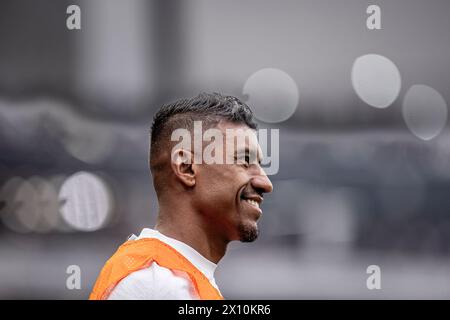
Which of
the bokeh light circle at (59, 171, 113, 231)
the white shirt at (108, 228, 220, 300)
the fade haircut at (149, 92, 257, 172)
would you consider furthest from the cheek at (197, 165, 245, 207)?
the bokeh light circle at (59, 171, 113, 231)

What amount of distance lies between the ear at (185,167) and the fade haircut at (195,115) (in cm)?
6

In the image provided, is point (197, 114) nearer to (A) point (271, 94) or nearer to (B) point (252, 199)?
(B) point (252, 199)

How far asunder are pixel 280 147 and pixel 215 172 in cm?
206

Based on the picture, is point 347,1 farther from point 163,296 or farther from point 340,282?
point 163,296

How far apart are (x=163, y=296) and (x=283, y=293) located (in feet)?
7.91

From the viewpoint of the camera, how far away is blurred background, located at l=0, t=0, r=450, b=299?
3736mm

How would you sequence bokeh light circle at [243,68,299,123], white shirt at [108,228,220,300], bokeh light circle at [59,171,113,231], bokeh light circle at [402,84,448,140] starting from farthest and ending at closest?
bokeh light circle at [402,84,448,140] < bokeh light circle at [59,171,113,231] < bokeh light circle at [243,68,299,123] < white shirt at [108,228,220,300]

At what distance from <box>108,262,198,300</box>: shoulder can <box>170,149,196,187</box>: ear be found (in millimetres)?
270

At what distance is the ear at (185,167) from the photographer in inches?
68.6

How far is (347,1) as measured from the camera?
11.9 ft

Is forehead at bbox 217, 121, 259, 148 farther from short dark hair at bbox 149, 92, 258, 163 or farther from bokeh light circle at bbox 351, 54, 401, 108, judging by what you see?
bokeh light circle at bbox 351, 54, 401, 108

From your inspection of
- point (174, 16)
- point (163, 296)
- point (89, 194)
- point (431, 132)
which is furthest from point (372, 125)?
point (163, 296)

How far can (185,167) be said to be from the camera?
1747 millimetres

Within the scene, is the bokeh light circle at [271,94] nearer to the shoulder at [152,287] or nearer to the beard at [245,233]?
the beard at [245,233]
